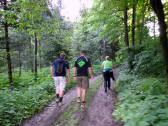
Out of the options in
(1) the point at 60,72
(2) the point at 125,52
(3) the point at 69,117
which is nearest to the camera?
(3) the point at 69,117

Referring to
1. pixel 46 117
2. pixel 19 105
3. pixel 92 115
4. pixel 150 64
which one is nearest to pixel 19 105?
pixel 19 105

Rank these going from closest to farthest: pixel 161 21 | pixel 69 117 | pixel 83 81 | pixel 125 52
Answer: pixel 161 21 < pixel 69 117 < pixel 83 81 < pixel 125 52

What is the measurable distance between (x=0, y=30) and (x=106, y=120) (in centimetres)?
1283

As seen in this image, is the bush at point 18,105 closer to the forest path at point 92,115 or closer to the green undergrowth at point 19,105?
the green undergrowth at point 19,105

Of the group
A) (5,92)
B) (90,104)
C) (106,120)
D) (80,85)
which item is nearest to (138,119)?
(106,120)

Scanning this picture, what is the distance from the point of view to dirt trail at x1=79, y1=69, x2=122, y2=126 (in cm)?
887

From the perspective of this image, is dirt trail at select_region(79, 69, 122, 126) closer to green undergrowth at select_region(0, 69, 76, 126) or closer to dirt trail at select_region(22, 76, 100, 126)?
dirt trail at select_region(22, 76, 100, 126)

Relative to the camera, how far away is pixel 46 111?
11.8 meters

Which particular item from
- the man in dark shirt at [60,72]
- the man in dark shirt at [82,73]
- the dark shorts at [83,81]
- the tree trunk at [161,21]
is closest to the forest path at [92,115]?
the man in dark shirt at [82,73]

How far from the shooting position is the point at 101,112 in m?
10.3

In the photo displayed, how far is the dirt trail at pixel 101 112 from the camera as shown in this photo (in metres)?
8.87

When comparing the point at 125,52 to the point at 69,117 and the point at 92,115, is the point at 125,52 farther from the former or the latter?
the point at 69,117

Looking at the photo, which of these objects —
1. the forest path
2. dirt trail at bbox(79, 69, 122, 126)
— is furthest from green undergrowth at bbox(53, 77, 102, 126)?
dirt trail at bbox(79, 69, 122, 126)

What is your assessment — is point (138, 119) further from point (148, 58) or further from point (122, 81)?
point (148, 58)
